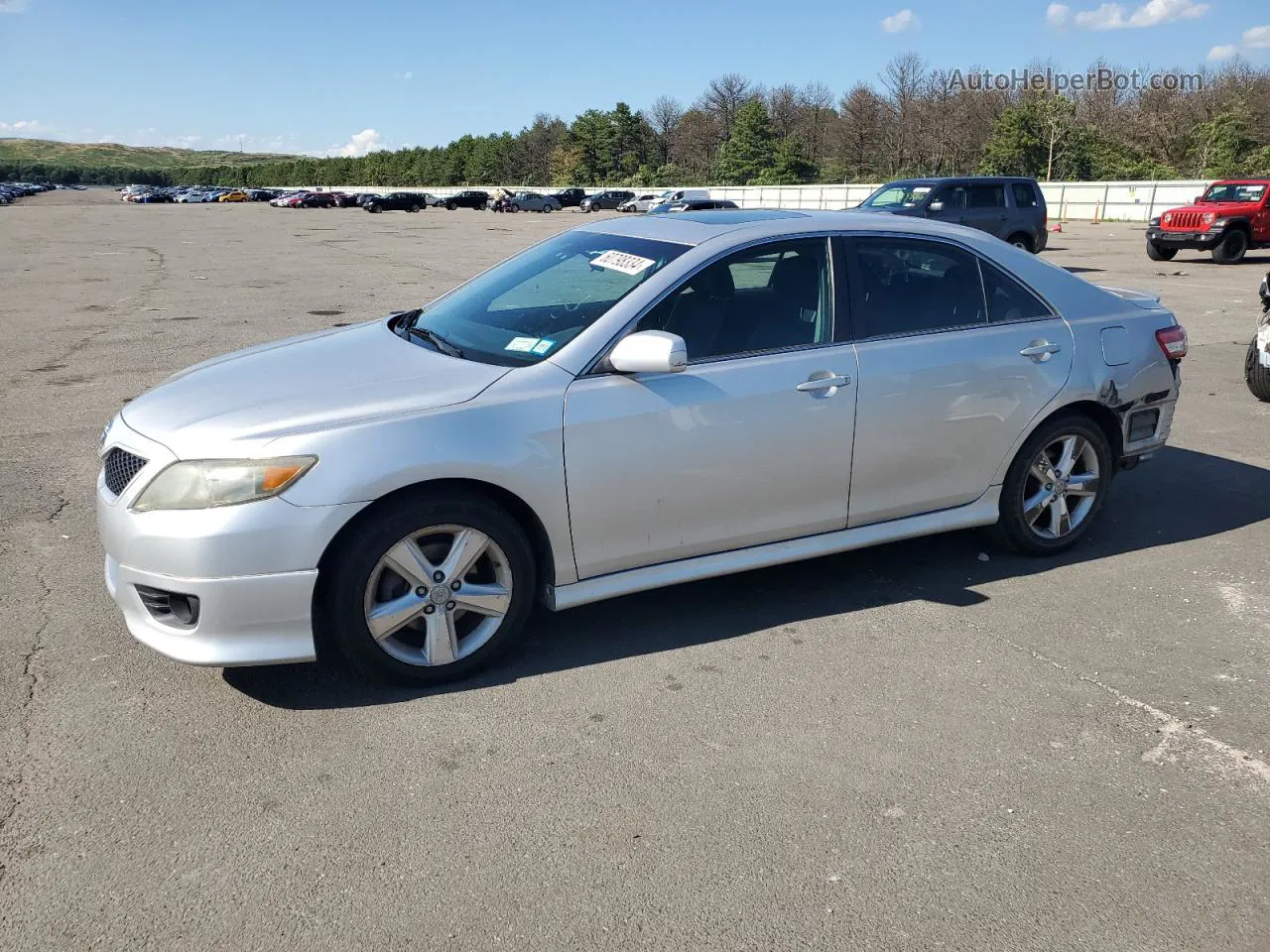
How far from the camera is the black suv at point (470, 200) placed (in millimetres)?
73744

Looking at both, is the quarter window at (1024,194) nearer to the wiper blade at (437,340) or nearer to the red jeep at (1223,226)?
the red jeep at (1223,226)

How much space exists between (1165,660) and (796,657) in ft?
4.69

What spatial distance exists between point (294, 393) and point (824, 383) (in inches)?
80.5

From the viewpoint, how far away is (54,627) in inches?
164

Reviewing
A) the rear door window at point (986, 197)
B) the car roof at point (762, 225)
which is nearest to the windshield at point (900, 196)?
the rear door window at point (986, 197)

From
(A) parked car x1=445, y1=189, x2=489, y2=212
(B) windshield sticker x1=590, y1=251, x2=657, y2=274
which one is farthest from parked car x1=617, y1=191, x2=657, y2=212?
→ (B) windshield sticker x1=590, y1=251, x2=657, y2=274

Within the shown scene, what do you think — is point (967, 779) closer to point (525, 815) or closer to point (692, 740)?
point (692, 740)

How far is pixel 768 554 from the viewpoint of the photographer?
13.8 feet

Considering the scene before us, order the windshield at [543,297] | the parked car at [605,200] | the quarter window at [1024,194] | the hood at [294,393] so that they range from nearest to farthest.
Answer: the hood at [294,393] → the windshield at [543,297] → the quarter window at [1024,194] → the parked car at [605,200]

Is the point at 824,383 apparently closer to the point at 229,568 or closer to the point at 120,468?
the point at 229,568

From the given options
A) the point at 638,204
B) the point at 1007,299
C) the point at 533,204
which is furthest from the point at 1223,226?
the point at 533,204

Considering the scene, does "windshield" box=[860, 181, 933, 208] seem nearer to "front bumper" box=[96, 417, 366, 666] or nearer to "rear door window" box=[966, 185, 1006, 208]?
"rear door window" box=[966, 185, 1006, 208]

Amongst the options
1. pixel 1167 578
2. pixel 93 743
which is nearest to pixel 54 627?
pixel 93 743

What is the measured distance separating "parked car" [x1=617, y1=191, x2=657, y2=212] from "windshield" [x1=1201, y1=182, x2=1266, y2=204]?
3110cm
